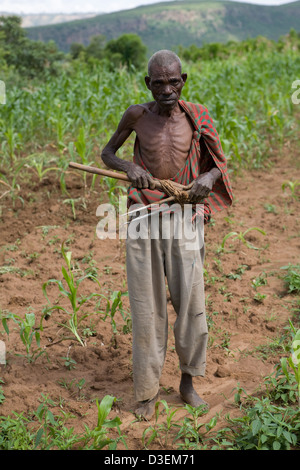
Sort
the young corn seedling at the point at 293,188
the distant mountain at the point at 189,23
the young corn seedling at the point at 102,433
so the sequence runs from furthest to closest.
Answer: the distant mountain at the point at 189,23 → the young corn seedling at the point at 293,188 → the young corn seedling at the point at 102,433

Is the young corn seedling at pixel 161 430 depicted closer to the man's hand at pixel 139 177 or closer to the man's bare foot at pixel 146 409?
the man's bare foot at pixel 146 409

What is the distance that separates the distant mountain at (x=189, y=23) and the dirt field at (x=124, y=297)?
298 feet

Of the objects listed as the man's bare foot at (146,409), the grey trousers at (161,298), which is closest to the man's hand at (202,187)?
the grey trousers at (161,298)

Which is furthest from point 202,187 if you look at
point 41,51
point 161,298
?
point 41,51

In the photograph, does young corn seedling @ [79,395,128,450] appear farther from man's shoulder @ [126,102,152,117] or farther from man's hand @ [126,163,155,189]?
man's shoulder @ [126,102,152,117]

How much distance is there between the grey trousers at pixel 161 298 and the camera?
8.34 ft

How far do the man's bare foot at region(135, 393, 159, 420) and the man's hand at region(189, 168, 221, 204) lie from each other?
1.12 metres

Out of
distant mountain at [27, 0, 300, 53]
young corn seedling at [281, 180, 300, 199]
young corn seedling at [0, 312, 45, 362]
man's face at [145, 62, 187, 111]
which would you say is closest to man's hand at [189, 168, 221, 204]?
man's face at [145, 62, 187, 111]

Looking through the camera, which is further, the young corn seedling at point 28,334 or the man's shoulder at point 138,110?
the young corn seedling at point 28,334

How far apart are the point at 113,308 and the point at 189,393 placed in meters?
0.76

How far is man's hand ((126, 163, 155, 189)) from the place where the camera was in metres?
2.42

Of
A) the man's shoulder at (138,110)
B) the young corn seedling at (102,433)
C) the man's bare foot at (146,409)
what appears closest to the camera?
the young corn seedling at (102,433)

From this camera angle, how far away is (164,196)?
2506 millimetres

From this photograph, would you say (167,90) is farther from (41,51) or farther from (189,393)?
(41,51)
